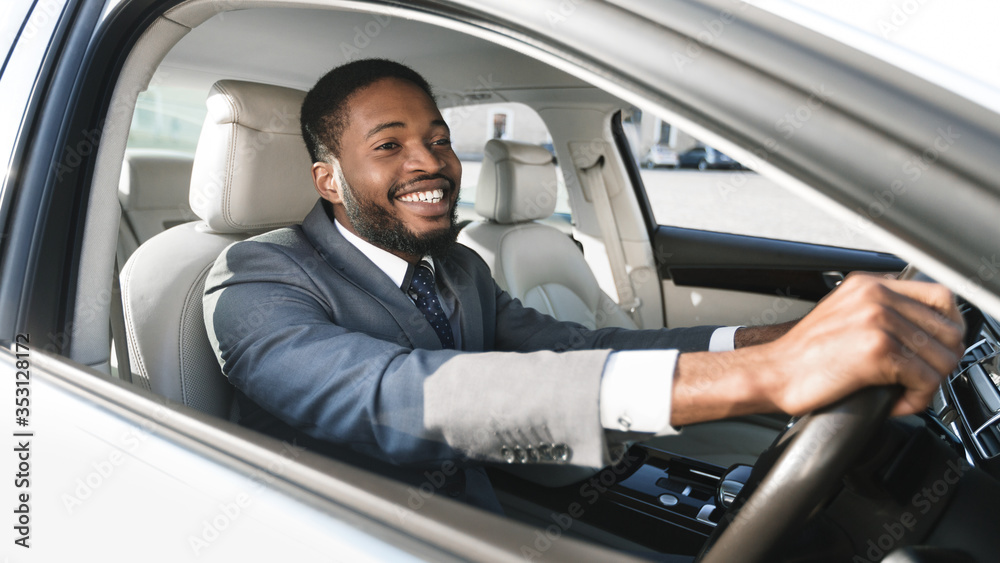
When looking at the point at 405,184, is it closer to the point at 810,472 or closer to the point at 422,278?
the point at 422,278

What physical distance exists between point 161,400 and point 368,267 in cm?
55

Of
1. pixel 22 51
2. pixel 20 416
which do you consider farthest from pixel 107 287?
pixel 22 51

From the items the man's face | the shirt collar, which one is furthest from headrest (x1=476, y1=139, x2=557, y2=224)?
the shirt collar

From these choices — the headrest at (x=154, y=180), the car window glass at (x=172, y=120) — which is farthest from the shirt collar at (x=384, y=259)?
the headrest at (x=154, y=180)

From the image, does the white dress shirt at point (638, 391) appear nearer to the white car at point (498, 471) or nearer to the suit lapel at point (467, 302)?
the white car at point (498, 471)

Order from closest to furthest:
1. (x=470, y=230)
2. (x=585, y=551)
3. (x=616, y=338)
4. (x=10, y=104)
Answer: (x=585, y=551) < (x=10, y=104) < (x=616, y=338) < (x=470, y=230)

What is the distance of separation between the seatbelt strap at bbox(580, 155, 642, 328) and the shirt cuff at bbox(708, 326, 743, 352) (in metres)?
1.71

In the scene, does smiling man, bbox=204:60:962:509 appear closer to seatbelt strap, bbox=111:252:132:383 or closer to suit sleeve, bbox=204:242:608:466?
suit sleeve, bbox=204:242:608:466

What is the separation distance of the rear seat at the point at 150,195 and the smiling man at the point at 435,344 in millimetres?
1876

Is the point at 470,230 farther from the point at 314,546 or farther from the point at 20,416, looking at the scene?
the point at 314,546

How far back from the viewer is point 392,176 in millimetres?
1469

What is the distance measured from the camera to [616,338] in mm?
1578

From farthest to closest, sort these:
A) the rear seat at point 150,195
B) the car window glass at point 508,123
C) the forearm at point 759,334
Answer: the car window glass at point 508,123 < the rear seat at point 150,195 < the forearm at point 759,334

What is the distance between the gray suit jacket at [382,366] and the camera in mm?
772
